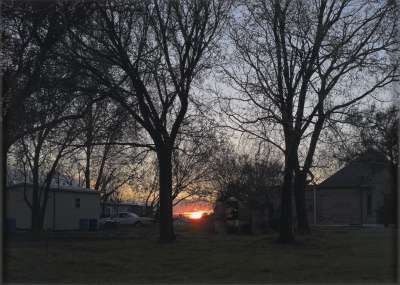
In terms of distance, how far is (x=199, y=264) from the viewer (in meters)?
15.8

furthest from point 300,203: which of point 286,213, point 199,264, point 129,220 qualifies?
point 129,220

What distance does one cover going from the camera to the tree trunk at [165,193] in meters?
25.0

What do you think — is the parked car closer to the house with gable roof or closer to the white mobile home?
the white mobile home

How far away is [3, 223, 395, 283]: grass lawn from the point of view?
13023 mm

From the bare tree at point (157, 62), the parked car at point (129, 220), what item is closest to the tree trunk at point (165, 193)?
the bare tree at point (157, 62)

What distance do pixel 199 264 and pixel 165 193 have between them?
9789 mm

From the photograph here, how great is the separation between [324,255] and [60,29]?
9908mm

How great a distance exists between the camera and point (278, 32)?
70.8 ft

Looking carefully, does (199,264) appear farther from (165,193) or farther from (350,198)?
(350,198)

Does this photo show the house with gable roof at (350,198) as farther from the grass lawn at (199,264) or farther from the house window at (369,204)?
the grass lawn at (199,264)

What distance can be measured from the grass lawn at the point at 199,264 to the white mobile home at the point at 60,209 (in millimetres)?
26345

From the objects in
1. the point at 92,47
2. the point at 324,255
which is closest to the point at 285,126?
the point at 324,255

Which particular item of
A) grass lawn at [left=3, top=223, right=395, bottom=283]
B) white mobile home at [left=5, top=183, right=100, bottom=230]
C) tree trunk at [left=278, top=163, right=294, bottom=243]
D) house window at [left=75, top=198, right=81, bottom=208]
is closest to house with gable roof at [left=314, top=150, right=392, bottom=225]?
white mobile home at [left=5, top=183, right=100, bottom=230]

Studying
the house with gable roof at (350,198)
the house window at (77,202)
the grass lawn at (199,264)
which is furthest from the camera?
the house with gable roof at (350,198)
